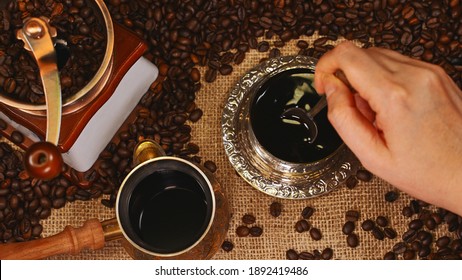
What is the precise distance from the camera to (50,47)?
96cm

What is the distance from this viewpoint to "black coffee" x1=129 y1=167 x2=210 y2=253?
1145 millimetres

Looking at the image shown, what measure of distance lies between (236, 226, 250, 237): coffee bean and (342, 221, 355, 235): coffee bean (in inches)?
7.6

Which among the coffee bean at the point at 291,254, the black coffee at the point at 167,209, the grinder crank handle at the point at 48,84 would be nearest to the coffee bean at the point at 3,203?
the black coffee at the point at 167,209

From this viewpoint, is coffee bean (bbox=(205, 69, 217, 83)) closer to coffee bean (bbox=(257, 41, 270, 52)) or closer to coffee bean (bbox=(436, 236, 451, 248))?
coffee bean (bbox=(257, 41, 270, 52))

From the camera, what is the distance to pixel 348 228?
1.32m

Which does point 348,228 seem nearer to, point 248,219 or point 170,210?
point 248,219

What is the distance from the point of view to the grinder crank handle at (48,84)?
0.89 meters

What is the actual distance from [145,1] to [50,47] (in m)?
0.44

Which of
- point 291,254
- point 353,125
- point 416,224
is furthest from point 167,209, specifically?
point 416,224

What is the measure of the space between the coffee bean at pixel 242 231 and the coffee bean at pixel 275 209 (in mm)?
60

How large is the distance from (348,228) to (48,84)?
67 cm

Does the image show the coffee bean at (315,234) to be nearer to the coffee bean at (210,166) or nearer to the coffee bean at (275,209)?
the coffee bean at (275,209)

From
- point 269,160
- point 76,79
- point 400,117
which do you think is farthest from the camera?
point 269,160

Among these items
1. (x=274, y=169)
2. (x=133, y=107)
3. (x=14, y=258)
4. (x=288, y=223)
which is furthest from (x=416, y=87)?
(x=14, y=258)
